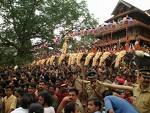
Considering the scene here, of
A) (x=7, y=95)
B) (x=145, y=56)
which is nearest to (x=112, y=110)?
(x=145, y=56)

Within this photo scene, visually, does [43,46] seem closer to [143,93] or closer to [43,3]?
[43,3]

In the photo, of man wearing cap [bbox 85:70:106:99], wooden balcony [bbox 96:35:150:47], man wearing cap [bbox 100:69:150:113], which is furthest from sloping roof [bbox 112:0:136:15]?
man wearing cap [bbox 100:69:150:113]

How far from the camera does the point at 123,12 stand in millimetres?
50344

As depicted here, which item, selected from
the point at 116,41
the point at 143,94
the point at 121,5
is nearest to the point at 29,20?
the point at 116,41

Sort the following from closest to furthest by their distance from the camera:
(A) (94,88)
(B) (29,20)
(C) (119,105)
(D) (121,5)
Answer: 1. (C) (119,105)
2. (A) (94,88)
3. (B) (29,20)
4. (D) (121,5)

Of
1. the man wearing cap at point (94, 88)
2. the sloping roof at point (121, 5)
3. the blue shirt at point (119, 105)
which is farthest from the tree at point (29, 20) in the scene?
the blue shirt at point (119, 105)

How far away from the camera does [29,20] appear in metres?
31.1

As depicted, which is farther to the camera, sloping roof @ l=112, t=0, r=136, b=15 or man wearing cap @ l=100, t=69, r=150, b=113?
sloping roof @ l=112, t=0, r=136, b=15

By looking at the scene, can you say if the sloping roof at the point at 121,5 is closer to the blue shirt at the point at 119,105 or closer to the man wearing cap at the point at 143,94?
the man wearing cap at the point at 143,94

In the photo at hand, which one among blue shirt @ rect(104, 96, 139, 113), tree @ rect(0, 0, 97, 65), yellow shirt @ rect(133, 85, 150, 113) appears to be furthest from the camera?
tree @ rect(0, 0, 97, 65)

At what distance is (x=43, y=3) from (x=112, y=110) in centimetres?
2939

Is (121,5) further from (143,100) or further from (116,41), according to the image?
(143,100)

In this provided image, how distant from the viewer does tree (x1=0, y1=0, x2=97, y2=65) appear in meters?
30.2

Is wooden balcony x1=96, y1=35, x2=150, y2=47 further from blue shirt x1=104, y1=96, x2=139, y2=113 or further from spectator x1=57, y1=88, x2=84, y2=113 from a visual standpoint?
blue shirt x1=104, y1=96, x2=139, y2=113
